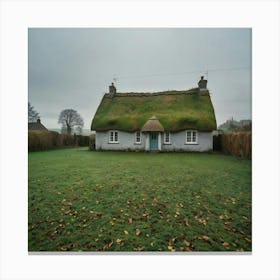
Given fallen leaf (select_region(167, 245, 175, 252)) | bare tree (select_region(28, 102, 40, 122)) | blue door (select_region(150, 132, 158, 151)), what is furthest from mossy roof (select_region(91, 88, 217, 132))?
fallen leaf (select_region(167, 245, 175, 252))

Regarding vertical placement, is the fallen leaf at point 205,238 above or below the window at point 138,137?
below

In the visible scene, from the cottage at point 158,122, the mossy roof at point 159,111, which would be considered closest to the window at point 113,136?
the cottage at point 158,122

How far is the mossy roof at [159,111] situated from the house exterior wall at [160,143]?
15.5 inches

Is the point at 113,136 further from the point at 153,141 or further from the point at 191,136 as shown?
the point at 191,136

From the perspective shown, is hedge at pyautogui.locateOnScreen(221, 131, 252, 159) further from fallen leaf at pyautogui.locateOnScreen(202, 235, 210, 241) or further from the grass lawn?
fallen leaf at pyautogui.locateOnScreen(202, 235, 210, 241)

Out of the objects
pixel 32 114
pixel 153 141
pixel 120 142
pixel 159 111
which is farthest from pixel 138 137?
pixel 32 114

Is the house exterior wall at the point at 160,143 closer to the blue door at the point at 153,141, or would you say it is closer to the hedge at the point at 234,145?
the blue door at the point at 153,141

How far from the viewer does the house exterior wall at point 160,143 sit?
1002 cm

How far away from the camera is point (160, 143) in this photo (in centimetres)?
1035

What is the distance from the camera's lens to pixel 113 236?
6.49 ft

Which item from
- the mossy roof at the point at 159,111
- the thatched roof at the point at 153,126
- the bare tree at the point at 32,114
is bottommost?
the bare tree at the point at 32,114

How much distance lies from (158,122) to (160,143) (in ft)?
4.22

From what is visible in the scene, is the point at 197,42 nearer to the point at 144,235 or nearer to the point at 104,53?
the point at 104,53
